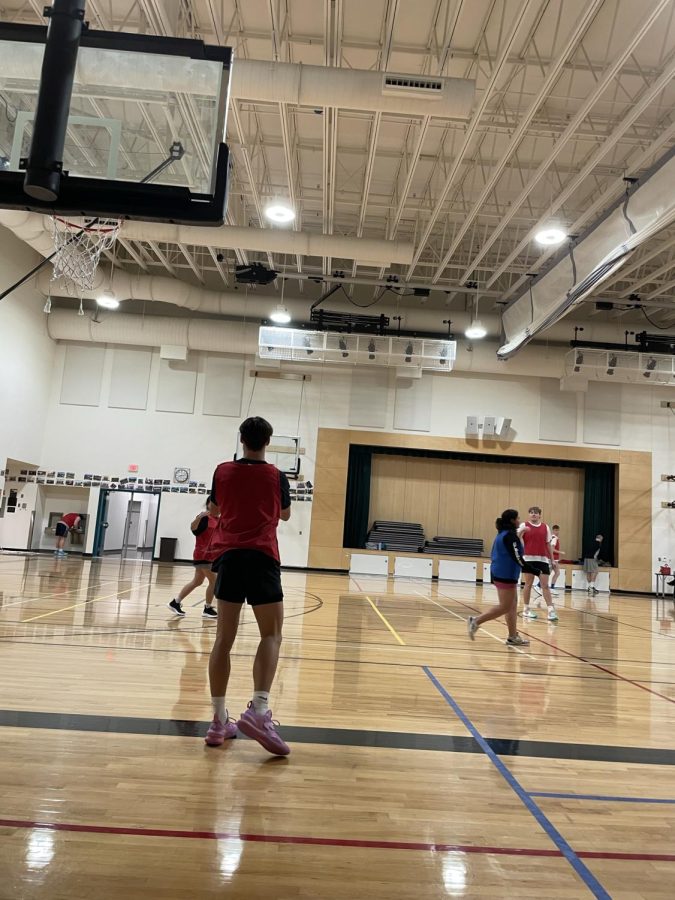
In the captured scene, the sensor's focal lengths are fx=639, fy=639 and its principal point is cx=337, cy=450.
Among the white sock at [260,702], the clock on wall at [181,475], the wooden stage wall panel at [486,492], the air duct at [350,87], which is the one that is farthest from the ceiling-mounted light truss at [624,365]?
the white sock at [260,702]

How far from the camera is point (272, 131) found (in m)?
12.0

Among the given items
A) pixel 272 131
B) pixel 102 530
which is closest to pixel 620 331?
pixel 272 131

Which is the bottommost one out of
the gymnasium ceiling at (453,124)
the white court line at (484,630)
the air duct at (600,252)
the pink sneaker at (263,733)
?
the white court line at (484,630)

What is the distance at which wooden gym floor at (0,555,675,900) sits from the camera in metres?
2.03

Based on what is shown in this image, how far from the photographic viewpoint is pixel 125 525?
23.9 m

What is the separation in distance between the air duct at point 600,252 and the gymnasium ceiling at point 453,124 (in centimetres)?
90

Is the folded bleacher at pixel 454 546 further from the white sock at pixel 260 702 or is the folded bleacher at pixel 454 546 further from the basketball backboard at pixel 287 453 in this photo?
the white sock at pixel 260 702

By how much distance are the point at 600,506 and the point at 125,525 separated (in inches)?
658

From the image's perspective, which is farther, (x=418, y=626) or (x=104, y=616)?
(x=418, y=626)

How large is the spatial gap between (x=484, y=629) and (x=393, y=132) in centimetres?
896

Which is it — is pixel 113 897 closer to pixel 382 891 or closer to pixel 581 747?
pixel 382 891

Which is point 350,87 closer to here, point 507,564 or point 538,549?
point 507,564

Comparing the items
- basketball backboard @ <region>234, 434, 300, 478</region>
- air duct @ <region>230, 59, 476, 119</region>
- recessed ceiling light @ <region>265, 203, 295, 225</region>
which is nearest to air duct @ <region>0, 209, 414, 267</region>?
recessed ceiling light @ <region>265, 203, 295, 225</region>

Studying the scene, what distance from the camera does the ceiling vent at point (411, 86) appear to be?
811 centimetres
